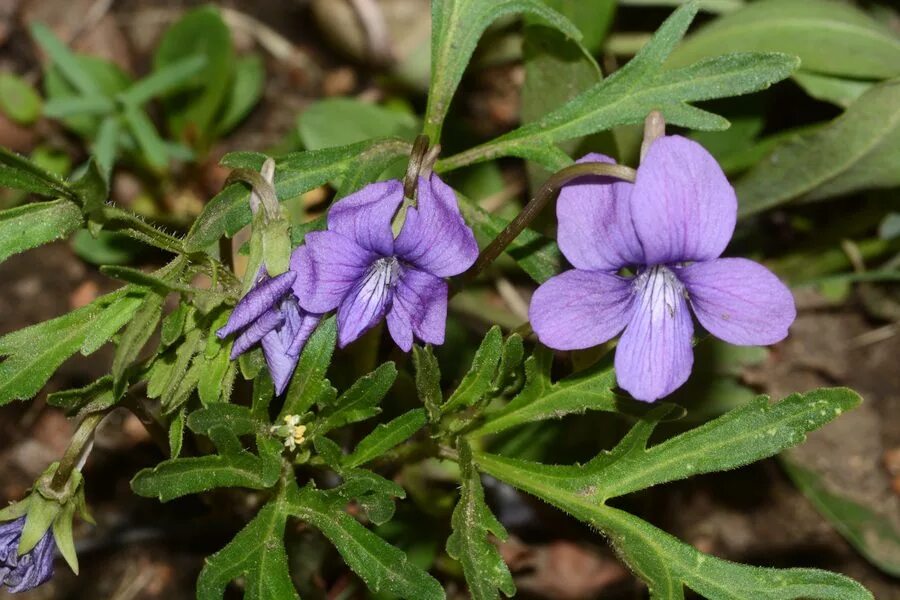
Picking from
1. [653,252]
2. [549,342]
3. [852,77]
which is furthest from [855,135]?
[549,342]

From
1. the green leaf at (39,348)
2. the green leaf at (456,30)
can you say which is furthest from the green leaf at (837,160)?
the green leaf at (39,348)

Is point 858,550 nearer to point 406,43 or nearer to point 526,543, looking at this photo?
point 526,543

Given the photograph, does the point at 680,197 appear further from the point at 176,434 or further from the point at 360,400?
the point at 176,434

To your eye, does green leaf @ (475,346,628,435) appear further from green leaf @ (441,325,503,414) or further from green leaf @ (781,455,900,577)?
green leaf @ (781,455,900,577)

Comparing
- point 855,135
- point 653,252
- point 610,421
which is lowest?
point 610,421

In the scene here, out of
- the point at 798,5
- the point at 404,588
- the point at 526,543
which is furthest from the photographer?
the point at 526,543

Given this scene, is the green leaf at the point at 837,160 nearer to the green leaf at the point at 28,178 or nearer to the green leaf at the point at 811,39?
the green leaf at the point at 811,39
